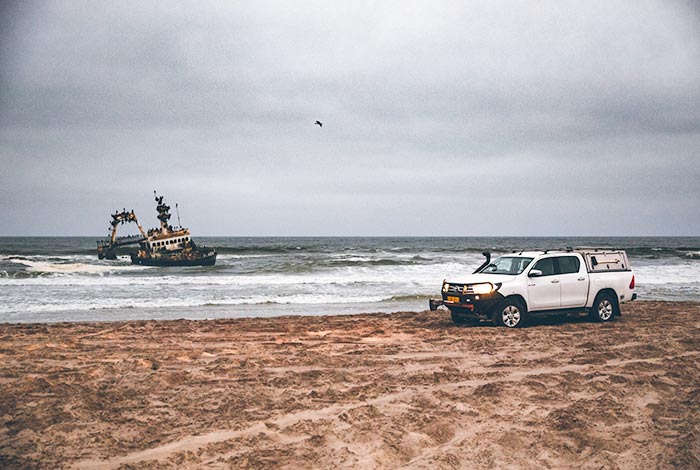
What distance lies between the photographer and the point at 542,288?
1241 centimetres

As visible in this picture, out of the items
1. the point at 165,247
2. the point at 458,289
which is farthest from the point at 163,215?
the point at 458,289

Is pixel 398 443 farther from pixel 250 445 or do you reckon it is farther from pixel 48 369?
pixel 48 369

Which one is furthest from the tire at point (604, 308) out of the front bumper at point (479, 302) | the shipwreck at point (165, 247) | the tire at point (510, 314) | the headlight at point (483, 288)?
the shipwreck at point (165, 247)

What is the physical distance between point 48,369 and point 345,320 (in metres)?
7.27

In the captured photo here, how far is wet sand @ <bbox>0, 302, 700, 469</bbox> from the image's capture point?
16.5ft

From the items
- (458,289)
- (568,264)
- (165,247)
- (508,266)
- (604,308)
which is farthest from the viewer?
(165,247)

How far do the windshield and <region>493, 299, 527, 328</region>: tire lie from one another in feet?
2.52

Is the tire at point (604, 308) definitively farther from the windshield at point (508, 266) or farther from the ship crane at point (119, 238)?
the ship crane at point (119, 238)

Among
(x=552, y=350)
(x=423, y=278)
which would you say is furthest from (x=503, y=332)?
(x=423, y=278)

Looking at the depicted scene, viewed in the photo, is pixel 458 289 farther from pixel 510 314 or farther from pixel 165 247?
pixel 165 247

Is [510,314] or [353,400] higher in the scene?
[510,314]

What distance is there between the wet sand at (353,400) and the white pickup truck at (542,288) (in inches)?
39.7

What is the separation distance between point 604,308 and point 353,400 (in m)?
9.13

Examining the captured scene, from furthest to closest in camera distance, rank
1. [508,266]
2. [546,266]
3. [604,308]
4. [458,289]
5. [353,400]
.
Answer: [604,308]
[508,266]
[546,266]
[458,289]
[353,400]
